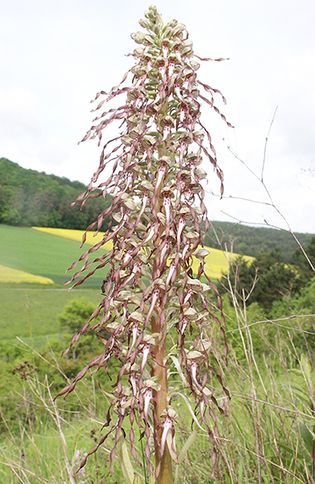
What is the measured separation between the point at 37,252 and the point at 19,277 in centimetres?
588

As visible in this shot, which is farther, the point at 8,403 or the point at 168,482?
the point at 8,403

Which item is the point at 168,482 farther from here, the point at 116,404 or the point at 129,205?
the point at 129,205

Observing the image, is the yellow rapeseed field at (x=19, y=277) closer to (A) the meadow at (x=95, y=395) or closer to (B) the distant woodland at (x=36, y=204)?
(A) the meadow at (x=95, y=395)

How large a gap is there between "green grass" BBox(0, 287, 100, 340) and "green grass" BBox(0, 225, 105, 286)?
12.8 ft

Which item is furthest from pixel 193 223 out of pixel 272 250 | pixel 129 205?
pixel 272 250

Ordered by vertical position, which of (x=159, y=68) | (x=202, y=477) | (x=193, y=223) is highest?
(x=159, y=68)

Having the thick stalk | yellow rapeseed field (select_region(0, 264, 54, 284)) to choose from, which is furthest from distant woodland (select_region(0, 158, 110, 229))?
Answer: the thick stalk

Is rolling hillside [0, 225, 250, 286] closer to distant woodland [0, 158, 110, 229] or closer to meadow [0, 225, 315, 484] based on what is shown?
meadow [0, 225, 315, 484]

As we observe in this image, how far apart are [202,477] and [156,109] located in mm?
2434

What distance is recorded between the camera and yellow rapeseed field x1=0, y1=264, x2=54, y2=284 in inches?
1731

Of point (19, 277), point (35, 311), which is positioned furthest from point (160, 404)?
point (19, 277)

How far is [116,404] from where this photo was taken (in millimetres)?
2150

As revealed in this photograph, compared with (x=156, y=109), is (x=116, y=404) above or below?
below

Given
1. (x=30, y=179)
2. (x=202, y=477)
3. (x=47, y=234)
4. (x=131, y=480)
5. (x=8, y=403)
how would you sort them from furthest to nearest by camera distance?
(x=30, y=179)
(x=47, y=234)
(x=8, y=403)
(x=202, y=477)
(x=131, y=480)
